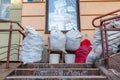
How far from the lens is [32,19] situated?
5828 millimetres

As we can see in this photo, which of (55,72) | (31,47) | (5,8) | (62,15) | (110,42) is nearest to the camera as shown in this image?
(55,72)

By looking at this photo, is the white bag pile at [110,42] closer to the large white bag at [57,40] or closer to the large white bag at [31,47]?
the large white bag at [57,40]

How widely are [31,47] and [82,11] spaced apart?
5.38 ft

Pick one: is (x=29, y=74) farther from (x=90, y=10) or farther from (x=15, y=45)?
(x=90, y=10)

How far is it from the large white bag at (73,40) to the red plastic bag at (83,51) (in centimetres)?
11

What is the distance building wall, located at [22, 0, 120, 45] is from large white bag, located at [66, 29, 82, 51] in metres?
0.51

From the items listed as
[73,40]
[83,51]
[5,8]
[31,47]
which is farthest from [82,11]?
[5,8]

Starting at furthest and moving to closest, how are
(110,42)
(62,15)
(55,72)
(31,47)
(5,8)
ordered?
(5,8)
(62,15)
(31,47)
(110,42)
(55,72)

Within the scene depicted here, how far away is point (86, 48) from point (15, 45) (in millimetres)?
1670

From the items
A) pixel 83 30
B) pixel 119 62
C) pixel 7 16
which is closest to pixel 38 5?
pixel 7 16

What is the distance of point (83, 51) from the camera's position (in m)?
5.20

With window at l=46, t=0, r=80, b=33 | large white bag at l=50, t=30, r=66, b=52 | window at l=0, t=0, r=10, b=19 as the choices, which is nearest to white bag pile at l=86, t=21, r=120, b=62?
large white bag at l=50, t=30, r=66, b=52

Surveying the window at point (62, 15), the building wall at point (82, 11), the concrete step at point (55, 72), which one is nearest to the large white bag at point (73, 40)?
the window at point (62, 15)

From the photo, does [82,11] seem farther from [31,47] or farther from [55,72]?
[55,72]
